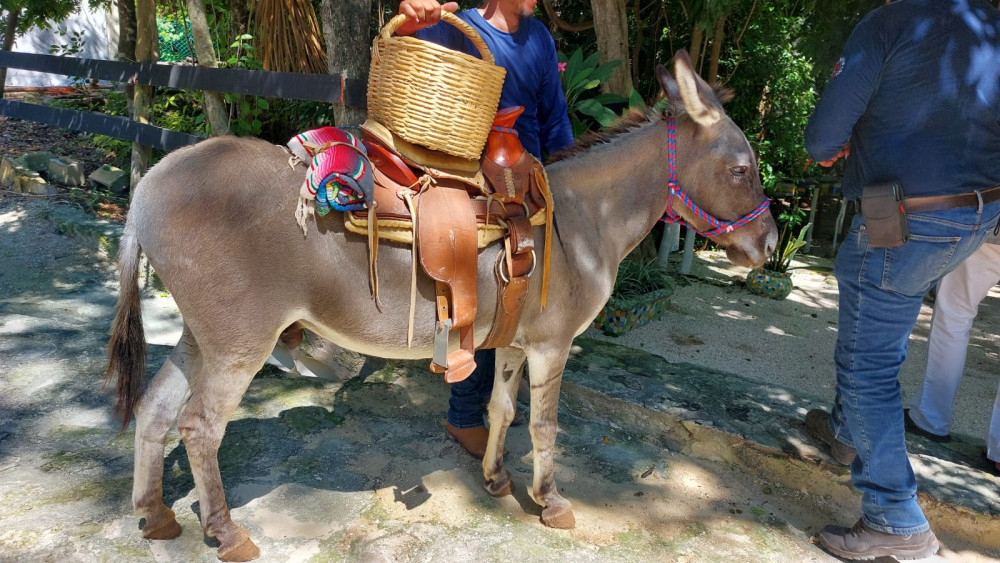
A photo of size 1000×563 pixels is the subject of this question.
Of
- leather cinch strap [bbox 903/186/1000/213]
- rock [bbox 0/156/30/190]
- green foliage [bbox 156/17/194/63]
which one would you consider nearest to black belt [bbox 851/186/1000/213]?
leather cinch strap [bbox 903/186/1000/213]

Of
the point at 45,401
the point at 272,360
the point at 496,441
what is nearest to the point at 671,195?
the point at 496,441

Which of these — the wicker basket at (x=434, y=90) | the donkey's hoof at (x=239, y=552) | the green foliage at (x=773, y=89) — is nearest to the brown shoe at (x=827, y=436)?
the wicker basket at (x=434, y=90)

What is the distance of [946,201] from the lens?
2715 millimetres

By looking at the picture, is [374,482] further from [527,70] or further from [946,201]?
[946,201]

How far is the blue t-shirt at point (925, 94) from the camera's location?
2621 millimetres

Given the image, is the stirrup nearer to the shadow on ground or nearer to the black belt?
the shadow on ground

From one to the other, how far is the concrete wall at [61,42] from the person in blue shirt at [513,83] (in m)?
14.3

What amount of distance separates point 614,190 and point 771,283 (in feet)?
16.9

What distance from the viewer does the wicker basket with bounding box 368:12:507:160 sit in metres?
2.46

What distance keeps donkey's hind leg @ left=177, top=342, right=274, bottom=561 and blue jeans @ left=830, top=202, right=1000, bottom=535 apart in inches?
97.7

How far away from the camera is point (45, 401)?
363cm

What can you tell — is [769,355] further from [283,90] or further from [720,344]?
[283,90]

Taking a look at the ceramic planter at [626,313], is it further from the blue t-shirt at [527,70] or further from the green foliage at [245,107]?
the green foliage at [245,107]

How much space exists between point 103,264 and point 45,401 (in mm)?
3239
